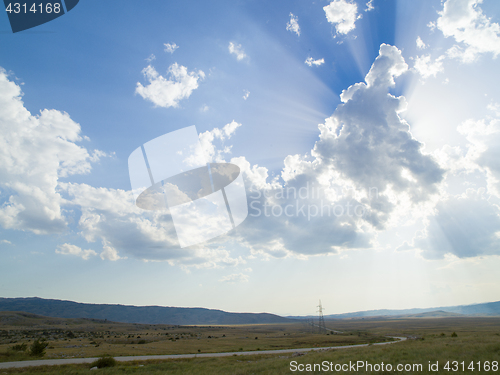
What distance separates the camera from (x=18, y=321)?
116m

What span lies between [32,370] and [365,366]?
2661 cm

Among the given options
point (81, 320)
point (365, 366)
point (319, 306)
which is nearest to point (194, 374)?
point (365, 366)

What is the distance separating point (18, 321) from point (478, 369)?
16077 cm

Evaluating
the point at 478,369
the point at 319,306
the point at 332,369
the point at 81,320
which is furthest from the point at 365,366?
the point at 81,320

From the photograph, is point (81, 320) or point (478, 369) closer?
point (478, 369)

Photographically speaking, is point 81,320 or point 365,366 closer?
point 365,366

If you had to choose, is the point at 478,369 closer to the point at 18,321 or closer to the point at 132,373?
the point at 132,373

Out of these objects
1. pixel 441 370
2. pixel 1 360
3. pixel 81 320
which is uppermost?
pixel 441 370

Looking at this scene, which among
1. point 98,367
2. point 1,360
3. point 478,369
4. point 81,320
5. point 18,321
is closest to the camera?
point 478,369

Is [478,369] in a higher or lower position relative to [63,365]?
higher

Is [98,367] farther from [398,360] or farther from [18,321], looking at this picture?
[18,321]

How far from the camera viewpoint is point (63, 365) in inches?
949

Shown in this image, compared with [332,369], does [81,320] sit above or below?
below

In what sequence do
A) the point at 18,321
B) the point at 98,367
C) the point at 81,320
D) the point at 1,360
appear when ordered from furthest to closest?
the point at 81,320
the point at 18,321
the point at 1,360
the point at 98,367
